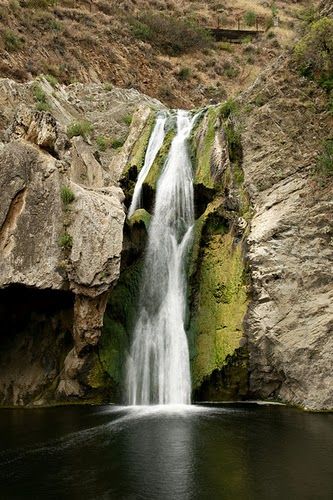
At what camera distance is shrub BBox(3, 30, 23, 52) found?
134 feet

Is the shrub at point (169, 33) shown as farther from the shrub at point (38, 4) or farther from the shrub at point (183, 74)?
the shrub at point (38, 4)

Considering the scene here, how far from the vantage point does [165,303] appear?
2156 cm

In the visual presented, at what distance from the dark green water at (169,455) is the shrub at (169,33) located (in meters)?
49.4

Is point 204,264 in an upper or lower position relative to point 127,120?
lower

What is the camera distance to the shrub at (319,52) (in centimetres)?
2375

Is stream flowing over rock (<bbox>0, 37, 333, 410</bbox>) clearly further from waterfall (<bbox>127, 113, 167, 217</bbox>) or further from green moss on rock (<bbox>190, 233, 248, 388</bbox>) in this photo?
waterfall (<bbox>127, 113, 167, 217</bbox>)

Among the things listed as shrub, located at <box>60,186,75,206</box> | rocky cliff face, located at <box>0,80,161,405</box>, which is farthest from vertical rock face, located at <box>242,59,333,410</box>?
shrub, located at <box>60,186,75,206</box>

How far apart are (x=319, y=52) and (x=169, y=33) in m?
39.9

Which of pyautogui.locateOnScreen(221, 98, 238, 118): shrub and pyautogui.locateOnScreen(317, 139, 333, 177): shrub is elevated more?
pyautogui.locateOnScreen(221, 98, 238, 118): shrub

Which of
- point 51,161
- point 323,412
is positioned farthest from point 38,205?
point 323,412

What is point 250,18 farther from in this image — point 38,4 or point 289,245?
point 289,245

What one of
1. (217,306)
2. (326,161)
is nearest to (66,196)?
(217,306)

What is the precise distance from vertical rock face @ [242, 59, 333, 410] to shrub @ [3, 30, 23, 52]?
2465 cm

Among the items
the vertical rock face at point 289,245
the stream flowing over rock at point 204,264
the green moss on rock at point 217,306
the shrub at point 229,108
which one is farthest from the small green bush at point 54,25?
the green moss on rock at point 217,306
